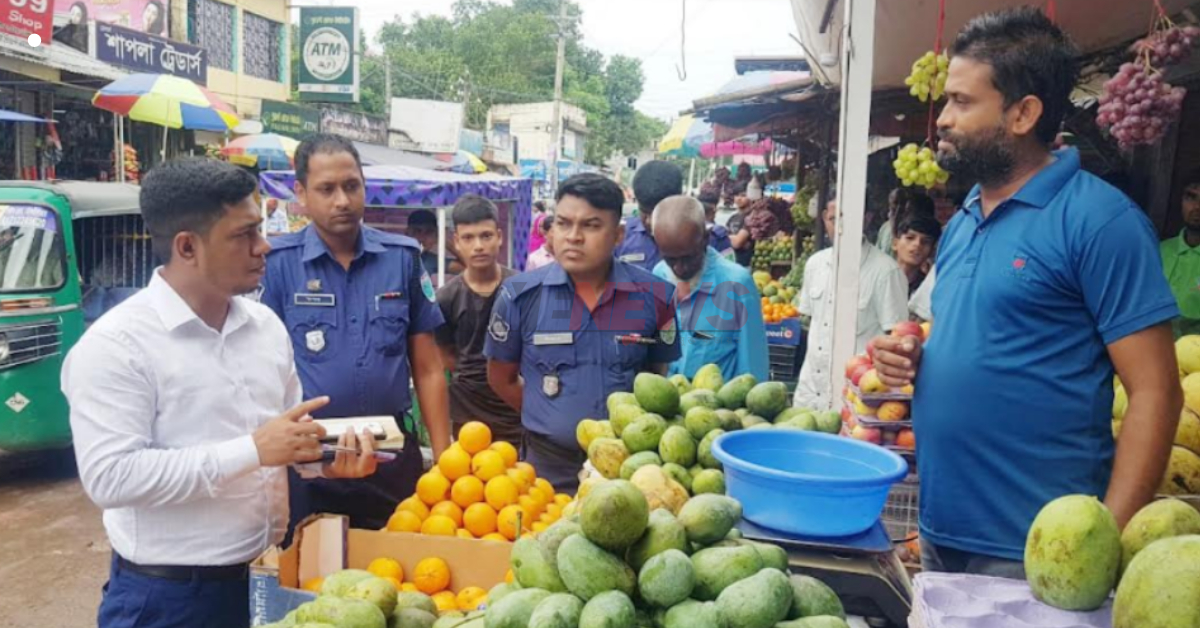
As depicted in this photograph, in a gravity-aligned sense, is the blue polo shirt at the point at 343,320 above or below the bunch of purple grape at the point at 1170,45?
below

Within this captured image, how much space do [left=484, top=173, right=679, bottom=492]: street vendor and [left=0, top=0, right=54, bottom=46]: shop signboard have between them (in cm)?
1179

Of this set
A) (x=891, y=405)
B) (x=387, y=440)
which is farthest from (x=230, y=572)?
(x=891, y=405)

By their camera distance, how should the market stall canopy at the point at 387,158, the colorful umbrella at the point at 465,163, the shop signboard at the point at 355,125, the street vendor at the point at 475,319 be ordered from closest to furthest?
1. the street vendor at the point at 475,319
2. the market stall canopy at the point at 387,158
3. the shop signboard at the point at 355,125
4. the colorful umbrella at the point at 465,163

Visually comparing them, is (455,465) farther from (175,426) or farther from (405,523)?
(175,426)

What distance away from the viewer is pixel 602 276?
336cm

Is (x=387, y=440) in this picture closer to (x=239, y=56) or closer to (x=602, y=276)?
(x=602, y=276)

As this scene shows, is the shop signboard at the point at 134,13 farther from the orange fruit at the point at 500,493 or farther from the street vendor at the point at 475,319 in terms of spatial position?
the orange fruit at the point at 500,493

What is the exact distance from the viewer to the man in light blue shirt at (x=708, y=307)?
163 inches

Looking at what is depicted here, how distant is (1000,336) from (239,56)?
25097 mm

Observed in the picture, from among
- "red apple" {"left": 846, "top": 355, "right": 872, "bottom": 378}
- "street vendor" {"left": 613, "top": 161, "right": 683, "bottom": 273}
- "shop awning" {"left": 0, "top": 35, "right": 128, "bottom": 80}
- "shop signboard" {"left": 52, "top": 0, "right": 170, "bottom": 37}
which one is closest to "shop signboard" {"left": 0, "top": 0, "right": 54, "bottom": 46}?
"shop awning" {"left": 0, "top": 35, "right": 128, "bottom": 80}

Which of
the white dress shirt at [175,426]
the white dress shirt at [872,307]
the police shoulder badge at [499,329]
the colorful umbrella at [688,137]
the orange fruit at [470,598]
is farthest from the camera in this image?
the colorful umbrella at [688,137]

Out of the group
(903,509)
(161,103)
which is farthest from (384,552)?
(161,103)

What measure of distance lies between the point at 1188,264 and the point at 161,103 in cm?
1231

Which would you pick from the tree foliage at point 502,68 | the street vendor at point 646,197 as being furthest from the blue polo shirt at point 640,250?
the tree foliage at point 502,68
